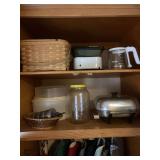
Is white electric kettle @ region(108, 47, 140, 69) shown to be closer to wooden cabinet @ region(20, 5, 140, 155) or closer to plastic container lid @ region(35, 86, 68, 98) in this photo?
wooden cabinet @ region(20, 5, 140, 155)

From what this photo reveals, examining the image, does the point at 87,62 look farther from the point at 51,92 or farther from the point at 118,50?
the point at 51,92

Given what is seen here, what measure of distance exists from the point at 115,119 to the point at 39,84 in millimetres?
639

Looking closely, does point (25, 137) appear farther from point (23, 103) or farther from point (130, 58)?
point (130, 58)

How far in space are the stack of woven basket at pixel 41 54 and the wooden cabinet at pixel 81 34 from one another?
0.12ft

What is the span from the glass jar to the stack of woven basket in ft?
0.77

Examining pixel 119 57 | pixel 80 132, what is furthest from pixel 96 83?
pixel 80 132

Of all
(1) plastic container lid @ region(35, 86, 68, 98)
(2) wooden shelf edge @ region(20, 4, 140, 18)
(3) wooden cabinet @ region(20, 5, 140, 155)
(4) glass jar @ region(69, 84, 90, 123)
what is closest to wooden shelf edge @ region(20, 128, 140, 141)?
(3) wooden cabinet @ region(20, 5, 140, 155)

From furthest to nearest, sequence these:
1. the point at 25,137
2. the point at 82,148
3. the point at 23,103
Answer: the point at 82,148 → the point at 23,103 → the point at 25,137

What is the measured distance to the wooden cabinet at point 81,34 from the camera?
807 mm

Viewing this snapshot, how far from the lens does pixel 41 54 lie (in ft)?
2.82

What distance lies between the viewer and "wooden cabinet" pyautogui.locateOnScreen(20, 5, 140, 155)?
81cm
